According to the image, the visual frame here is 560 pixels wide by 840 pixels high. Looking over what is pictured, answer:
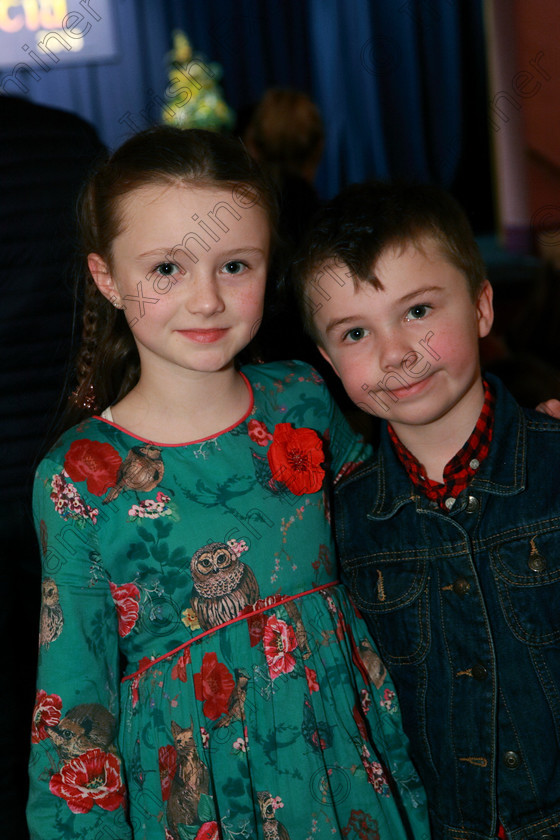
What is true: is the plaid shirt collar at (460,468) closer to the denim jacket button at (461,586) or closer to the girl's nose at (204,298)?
the denim jacket button at (461,586)

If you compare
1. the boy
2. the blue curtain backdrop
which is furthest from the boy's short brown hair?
the blue curtain backdrop

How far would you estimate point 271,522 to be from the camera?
3.51 ft

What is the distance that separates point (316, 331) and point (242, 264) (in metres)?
0.16

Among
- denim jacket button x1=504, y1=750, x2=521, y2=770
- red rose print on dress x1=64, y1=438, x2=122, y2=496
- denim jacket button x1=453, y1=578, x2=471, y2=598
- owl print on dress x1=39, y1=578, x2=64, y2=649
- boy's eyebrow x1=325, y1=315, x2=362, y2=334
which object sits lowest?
denim jacket button x1=504, y1=750, x2=521, y2=770

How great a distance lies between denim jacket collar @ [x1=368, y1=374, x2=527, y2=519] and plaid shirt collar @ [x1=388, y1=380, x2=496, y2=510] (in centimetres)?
1

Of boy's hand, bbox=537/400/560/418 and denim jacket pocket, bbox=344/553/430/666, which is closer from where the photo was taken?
denim jacket pocket, bbox=344/553/430/666

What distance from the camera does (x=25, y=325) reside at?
1173 millimetres

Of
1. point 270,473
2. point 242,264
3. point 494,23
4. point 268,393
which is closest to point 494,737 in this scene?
point 270,473

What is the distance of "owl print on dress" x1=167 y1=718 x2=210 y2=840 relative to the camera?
1.00m

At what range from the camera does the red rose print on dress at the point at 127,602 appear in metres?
1.04

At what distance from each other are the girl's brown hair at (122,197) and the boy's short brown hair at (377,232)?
0.08 metres

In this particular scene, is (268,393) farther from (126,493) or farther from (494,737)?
(494,737)

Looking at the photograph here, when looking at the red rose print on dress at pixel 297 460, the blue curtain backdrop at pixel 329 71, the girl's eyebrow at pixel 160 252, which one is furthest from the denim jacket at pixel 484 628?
the blue curtain backdrop at pixel 329 71

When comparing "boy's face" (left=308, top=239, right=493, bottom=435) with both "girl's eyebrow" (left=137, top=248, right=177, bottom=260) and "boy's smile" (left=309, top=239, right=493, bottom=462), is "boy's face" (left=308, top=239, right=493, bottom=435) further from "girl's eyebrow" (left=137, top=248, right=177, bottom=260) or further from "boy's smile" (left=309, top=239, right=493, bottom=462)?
"girl's eyebrow" (left=137, top=248, right=177, bottom=260)
